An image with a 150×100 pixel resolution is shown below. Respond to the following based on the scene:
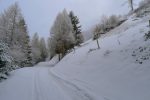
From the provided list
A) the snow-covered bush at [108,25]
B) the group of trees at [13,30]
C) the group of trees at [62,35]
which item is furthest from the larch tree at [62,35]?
the group of trees at [13,30]

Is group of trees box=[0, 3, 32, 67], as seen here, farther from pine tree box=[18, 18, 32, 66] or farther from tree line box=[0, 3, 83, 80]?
pine tree box=[18, 18, 32, 66]

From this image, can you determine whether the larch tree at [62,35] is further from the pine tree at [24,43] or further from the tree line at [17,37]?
the pine tree at [24,43]

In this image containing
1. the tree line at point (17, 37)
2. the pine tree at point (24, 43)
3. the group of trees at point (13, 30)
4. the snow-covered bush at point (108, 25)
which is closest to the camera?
the tree line at point (17, 37)

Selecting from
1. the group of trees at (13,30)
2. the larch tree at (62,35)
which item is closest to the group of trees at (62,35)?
the larch tree at (62,35)

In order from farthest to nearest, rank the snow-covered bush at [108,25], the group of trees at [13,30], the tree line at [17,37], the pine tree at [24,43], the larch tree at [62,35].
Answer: the snow-covered bush at [108,25], the larch tree at [62,35], the pine tree at [24,43], the group of trees at [13,30], the tree line at [17,37]

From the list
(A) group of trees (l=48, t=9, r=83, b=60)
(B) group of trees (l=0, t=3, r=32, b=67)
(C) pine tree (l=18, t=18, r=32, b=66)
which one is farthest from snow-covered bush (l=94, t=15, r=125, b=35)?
(B) group of trees (l=0, t=3, r=32, b=67)

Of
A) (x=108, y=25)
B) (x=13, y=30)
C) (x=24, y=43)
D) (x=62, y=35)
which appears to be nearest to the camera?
(x=13, y=30)

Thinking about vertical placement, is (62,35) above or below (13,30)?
below

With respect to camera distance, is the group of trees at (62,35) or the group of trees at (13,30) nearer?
the group of trees at (13,30)

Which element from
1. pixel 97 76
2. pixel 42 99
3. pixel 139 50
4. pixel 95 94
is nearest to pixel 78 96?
pixel 95 94

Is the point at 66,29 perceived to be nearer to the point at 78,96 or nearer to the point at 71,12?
the point at 71,12

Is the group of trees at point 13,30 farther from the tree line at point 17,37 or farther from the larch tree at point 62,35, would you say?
the larch tree at point 62,35

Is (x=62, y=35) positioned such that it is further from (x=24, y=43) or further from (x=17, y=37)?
(x=17, y=37)

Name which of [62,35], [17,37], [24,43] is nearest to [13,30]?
[17,37]
